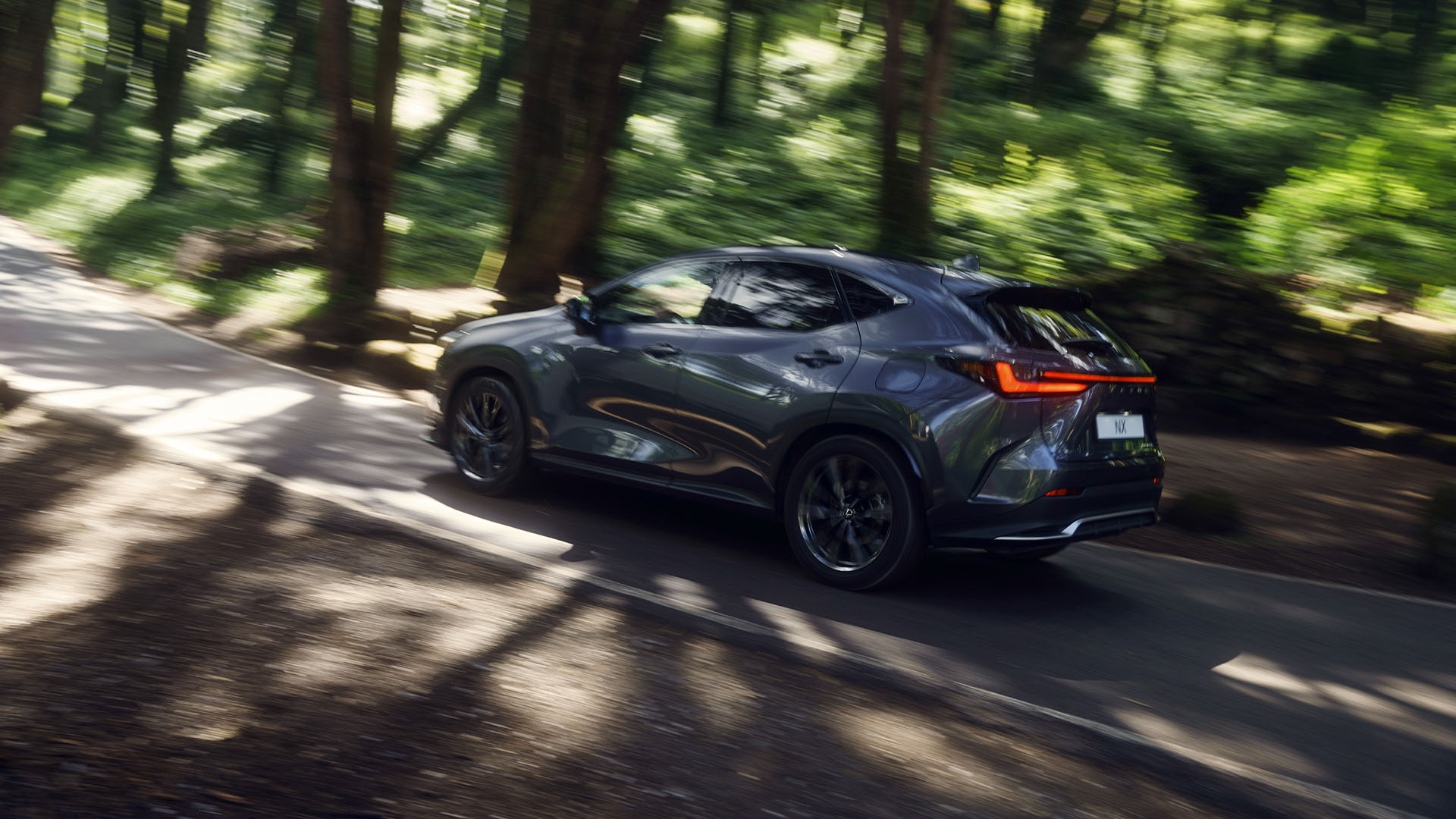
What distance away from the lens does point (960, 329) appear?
594cm

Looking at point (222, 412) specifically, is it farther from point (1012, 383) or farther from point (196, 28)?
point (196, 28)

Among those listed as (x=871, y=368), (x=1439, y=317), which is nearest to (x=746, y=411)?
(x=871, y=368)

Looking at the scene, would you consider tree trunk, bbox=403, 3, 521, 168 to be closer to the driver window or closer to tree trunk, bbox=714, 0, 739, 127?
tree trunk, bbox=714, 0, 739, 127

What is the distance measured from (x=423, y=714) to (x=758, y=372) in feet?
9.35

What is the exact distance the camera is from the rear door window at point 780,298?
21.2ft

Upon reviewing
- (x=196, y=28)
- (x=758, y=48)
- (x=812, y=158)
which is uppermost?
(x=758, y=48)

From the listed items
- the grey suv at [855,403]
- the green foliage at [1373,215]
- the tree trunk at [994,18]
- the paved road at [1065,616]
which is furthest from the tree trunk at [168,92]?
the grey suv at [855,403]

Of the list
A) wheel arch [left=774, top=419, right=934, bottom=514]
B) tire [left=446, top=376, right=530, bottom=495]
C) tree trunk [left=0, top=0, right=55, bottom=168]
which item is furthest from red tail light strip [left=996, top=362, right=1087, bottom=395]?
tree trunk [left=0, top=0, right=55, bottom=168]

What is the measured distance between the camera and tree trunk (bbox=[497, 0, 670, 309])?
14.1 m

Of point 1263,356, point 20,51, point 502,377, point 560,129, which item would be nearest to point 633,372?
point 502,377

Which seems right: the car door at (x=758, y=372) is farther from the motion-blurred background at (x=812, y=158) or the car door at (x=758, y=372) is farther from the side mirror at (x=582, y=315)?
the motion-blurred background at (x=812, y=158)

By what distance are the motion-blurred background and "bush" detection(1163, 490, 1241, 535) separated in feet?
15.3

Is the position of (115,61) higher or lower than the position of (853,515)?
higher

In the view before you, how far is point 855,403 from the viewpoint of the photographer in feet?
20.0
